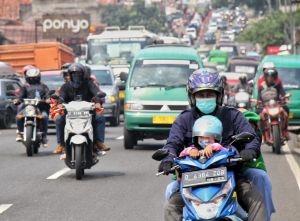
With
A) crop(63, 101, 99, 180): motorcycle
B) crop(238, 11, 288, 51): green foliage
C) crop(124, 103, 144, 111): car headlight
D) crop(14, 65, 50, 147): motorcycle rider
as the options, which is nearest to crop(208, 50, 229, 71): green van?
crop(238, 11, 288, 51): green foliage

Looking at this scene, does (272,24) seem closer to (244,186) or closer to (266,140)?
(266,140)

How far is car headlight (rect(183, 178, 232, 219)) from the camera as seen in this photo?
8133mm

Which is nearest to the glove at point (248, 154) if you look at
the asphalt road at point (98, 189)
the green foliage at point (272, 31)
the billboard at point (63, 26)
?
the asphalt road at point (98, 189)

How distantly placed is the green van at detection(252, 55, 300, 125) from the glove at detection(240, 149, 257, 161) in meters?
19.2

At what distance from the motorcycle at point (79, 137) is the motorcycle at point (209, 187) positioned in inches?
319

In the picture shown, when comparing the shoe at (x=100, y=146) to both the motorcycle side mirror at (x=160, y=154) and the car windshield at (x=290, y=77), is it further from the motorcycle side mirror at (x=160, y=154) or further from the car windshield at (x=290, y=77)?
the car windshield at (x=290, y=77)

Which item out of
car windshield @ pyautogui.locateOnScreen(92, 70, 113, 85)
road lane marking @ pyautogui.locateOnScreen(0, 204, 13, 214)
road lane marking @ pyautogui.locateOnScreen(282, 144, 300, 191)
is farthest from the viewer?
car windshield @ pyautogui.locateOnScreen(92, 70, 113, 85)

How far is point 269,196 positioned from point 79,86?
331 inches

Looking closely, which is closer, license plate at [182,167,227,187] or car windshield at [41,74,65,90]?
license plate at [182,167,227,187]

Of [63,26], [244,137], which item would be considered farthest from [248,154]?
[63,26]

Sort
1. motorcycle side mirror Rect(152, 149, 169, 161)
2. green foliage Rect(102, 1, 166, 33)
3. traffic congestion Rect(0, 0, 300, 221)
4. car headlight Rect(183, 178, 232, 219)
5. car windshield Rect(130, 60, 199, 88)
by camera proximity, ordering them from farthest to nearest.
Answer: green foliage Rect(102, 1, 166, 33) → car windshield Rect(130, 60, 199, 88) → motorcycle side mirror Rect(152, 149, 169, 161) → traffic congestion Rect(0, 0, 300, 221) → car headlight Rect(183, 178, 232, 219)

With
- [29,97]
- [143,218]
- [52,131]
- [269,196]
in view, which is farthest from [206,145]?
[52,131]

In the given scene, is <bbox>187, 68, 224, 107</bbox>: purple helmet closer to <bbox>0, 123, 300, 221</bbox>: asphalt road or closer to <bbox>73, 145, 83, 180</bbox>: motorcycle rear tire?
<bbox>0, 123, 300, 221</bbox>: asphalt road

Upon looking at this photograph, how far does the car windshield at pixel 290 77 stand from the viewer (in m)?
29.2
